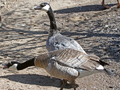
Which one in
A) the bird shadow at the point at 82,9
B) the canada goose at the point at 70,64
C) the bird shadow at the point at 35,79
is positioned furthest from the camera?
the bird shadow at the point at 82,9

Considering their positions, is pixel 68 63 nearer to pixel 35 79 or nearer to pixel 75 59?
pixel 75 59

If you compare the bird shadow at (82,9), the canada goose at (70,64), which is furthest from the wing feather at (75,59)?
the bird shadow at (82,9)

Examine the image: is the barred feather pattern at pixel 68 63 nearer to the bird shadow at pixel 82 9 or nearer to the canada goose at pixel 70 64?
the canada goose at pixel 70 64

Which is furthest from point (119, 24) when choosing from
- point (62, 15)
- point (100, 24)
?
point (62, 15)

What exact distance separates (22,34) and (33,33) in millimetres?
402

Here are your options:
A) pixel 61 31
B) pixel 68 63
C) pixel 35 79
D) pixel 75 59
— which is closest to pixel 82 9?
pixel 61 31

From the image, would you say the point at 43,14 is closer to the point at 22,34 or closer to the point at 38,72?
the point at 22,34

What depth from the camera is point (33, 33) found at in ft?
21.4

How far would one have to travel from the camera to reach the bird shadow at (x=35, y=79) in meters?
3.98

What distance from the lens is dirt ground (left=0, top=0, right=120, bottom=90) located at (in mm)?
3987

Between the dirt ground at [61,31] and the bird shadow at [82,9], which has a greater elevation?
the bird shadow at [82,9]

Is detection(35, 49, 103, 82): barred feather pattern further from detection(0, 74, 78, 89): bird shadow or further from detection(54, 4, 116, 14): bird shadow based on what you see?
detection(54, 4, 116, 14): bird shadow

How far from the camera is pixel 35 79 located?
4.11m

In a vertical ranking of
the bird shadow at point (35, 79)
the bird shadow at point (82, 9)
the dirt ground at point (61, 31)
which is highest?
the bird shadow at point (82, 9)
